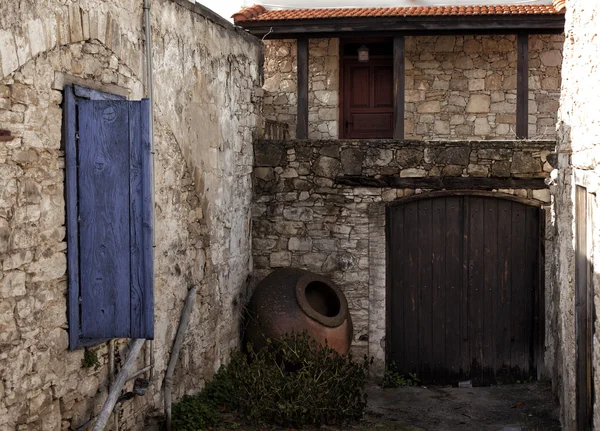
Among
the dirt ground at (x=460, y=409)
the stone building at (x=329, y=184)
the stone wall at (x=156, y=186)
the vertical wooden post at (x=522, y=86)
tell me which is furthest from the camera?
the vertical wooden post at (x=522, y=86)

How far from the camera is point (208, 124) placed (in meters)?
7.26

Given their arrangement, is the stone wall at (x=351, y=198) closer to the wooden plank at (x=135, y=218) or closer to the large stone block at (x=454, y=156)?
the large stone block at (x=454, y=156)

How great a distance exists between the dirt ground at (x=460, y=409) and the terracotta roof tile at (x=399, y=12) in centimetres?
523

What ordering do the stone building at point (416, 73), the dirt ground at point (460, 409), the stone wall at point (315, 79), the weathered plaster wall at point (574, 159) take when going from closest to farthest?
1. the weathered plaster wall at point (574, 159)
2. the dirt ground at point (460, 409)
3. the stone building at point (416, 73)
4. the stone wall at point (315, 79)

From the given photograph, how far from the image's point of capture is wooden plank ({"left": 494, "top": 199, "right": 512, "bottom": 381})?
8.69 m

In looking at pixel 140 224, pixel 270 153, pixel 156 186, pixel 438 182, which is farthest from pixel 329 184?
pixel 140 224

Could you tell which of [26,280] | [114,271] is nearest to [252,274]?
[114,271]

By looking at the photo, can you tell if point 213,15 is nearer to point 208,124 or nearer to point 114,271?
point 208,124

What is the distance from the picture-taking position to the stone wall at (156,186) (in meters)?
4.31

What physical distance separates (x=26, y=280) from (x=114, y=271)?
0.61m

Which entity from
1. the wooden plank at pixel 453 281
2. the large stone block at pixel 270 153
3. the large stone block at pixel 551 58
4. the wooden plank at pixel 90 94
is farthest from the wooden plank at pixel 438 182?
the large stone block at pixel 551 58

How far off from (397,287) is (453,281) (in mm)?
619

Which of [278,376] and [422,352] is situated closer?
[278,376]

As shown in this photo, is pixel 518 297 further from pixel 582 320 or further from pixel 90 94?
pixel 90 94
